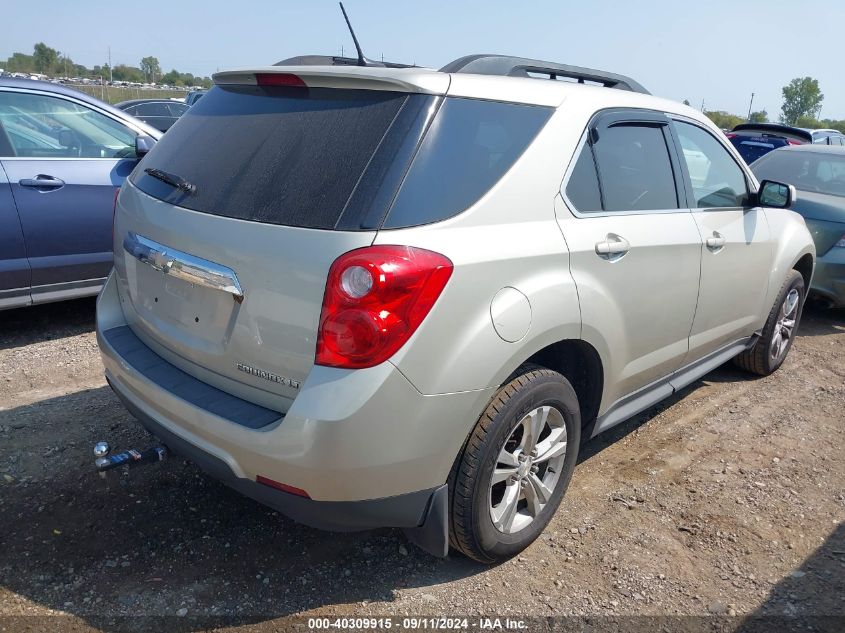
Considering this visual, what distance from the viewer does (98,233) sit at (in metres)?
4.86

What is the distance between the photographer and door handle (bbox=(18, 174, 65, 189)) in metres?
4.49

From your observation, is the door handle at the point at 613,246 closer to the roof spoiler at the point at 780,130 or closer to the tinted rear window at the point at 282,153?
the tinted rear window at the point at 282,153

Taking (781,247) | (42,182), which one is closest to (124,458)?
(42,182)

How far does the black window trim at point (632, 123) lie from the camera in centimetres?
273

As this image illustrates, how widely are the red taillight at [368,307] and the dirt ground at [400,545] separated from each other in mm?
1030

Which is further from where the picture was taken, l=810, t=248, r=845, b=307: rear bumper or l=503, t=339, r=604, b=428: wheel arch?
l=810, t=248, r=845, b=307: rear bumper

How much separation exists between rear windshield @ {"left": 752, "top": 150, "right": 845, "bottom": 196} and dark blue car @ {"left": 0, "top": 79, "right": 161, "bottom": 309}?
5.84 meters

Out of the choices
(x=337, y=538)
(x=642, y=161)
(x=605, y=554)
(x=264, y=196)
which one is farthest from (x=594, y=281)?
(x=337, y=538)

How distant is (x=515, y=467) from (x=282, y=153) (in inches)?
56.4

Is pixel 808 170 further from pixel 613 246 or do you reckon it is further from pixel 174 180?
pixel 174 180

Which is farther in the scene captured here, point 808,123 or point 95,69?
point 95,69

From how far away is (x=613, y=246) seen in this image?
282 cm

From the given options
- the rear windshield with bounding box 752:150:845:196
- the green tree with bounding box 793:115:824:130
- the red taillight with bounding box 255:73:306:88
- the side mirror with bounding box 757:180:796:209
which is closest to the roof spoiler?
the rear windshield with bounding box 752:150:845:196

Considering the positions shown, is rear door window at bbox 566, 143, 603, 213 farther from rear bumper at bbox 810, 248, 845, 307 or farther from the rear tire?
rear bumper at bbox 810, 248, 845, 307
